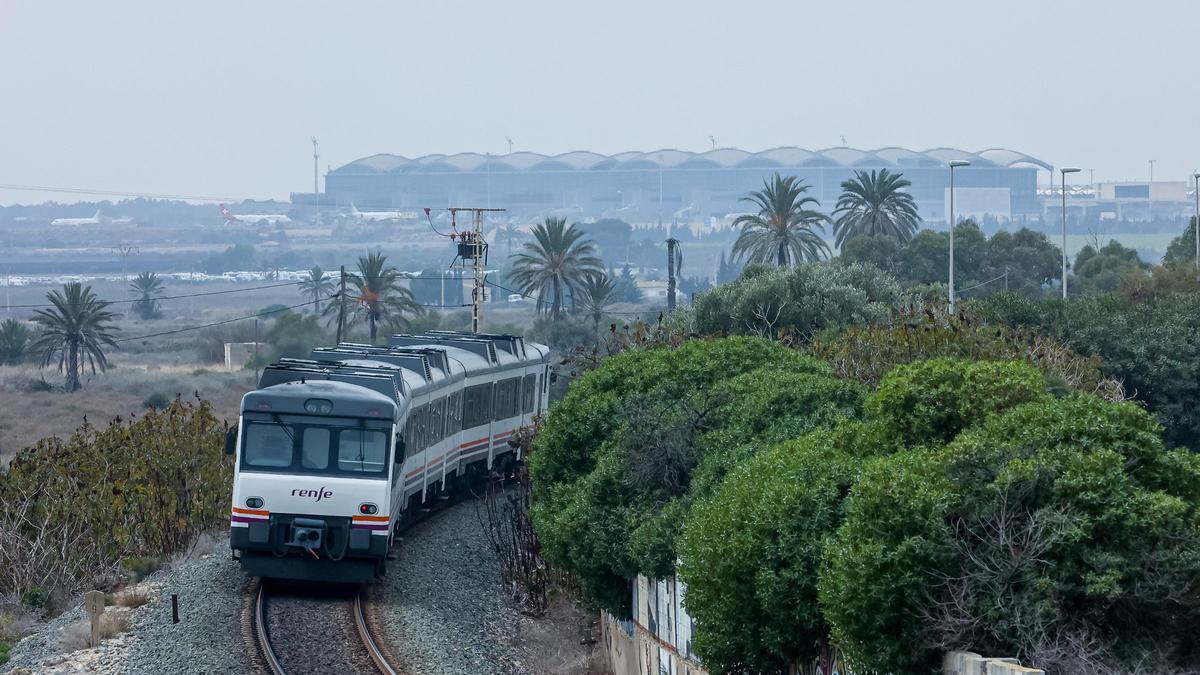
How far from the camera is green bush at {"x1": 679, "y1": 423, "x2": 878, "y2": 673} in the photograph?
13156 mm

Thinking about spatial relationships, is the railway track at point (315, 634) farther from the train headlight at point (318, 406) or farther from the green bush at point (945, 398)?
the green bush at point (945, 398)

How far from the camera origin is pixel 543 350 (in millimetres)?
38969

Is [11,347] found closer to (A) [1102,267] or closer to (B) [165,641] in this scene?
(A) [1102,267]

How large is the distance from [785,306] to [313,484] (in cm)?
Result: 2094

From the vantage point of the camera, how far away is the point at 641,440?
62.8 feet

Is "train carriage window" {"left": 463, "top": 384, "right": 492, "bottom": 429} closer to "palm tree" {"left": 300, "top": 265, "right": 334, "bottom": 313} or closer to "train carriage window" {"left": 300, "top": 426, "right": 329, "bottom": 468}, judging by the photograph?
"train carriage window" {"left": 300, "top": 426, "right": 329, "bottom": 468}

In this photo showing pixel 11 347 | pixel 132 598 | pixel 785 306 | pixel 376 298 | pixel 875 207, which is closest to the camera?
pixel 132 598

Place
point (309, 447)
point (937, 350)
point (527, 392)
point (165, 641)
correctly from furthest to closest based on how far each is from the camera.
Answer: point (527, 392)
point (937, 350)
point (309, 447)
point (165, 641)

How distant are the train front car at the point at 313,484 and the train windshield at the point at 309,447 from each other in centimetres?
1

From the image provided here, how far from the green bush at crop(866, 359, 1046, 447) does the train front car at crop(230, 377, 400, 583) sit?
8.80m

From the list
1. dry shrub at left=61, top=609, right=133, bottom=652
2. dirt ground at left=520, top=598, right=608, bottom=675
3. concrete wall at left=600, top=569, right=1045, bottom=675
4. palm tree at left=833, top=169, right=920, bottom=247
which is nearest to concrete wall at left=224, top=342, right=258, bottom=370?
palm tree at left=833, top=169, right=920, bottom=247

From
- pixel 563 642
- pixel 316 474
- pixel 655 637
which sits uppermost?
pixel 316 474

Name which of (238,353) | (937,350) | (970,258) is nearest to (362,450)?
(937,350)

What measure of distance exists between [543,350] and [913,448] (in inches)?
1025
